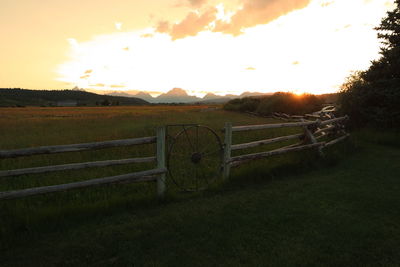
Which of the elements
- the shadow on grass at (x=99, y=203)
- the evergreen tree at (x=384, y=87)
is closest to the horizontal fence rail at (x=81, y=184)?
the shadow on grass at (x=99, y=203)

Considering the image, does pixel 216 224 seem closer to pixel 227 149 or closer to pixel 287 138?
pixel 227 149

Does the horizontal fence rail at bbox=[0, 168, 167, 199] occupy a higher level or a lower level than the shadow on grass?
higher

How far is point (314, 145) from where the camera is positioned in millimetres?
9742

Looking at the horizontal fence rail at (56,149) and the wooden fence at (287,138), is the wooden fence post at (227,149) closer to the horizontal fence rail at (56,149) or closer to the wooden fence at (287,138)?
the wooden fence at (287,138)

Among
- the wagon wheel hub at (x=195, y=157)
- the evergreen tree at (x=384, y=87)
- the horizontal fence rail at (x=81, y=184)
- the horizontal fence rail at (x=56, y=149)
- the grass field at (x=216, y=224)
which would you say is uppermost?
the evergreen tree at (x=384, y=87)

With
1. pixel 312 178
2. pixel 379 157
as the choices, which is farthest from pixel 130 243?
pixel 379 157

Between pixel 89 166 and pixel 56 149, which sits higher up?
pixel 56 149

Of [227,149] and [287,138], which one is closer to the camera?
[227,149]

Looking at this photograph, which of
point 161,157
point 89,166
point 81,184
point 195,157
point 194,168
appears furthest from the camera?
point 194,168

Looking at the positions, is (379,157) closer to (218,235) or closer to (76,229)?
(218,235)

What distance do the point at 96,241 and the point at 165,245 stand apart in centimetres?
108

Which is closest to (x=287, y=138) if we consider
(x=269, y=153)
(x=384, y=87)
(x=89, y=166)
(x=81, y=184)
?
(x=269, y=153)

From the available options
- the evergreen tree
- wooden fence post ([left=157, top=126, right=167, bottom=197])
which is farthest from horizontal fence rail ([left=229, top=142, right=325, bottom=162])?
the evergreen tree

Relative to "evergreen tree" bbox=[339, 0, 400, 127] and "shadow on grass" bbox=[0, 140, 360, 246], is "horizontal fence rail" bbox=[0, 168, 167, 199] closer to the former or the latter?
"shadow on grass" bbox=[0, 140, 360, 246]
